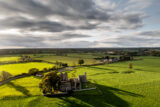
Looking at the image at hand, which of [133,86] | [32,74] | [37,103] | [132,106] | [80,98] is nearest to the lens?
[132,106]

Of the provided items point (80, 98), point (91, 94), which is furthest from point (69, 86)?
point (91, 94)

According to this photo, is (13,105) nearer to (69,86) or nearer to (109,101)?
(69,86)

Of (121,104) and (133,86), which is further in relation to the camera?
(133,86)

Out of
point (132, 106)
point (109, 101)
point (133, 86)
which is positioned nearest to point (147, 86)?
point (133, 86)

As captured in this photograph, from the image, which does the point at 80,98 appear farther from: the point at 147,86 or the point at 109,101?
the point at 147,86

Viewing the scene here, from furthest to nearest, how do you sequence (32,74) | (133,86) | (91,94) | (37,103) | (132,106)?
(32,74), (133,86), (91,94), (37,103), (132,106)

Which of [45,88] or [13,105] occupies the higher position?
[45,88]
